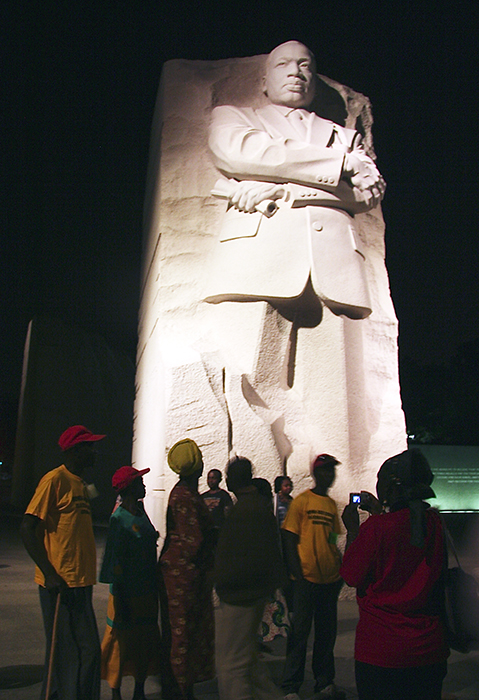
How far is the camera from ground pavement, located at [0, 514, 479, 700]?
3.01 metres

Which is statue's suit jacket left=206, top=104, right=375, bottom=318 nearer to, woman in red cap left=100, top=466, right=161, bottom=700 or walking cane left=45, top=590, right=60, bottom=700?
woman in red cap left=100, top=466, right=161, bottom=700

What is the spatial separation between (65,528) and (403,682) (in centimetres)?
140

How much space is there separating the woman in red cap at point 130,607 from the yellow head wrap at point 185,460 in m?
0.37

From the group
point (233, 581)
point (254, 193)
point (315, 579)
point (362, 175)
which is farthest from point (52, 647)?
point (362, 175)

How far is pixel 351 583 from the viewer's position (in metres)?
1.92

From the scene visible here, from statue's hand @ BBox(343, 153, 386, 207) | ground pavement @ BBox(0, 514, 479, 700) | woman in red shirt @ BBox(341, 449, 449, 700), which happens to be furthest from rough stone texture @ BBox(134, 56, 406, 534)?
woman in red shirt @ BBox(341, 449, 449, 700)

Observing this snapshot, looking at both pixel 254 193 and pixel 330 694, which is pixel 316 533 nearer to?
pixel 330 694

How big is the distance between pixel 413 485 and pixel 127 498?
154cm

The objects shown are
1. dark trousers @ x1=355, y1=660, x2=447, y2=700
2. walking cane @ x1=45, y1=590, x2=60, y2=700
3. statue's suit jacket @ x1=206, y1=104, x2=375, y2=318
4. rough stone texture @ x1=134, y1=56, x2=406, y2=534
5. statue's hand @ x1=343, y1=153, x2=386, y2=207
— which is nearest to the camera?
dark trousers @ x1=355, y1=660, x2=447, y2=700

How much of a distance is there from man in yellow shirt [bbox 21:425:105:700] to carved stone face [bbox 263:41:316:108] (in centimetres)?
390

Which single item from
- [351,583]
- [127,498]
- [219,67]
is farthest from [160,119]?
[351,583]

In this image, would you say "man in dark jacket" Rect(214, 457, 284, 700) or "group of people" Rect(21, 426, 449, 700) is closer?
"group of people" Rect(21, 426, 449, 700)

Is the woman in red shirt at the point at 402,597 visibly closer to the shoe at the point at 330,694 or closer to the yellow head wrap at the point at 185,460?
the yellow head wrap at the point at 185,460

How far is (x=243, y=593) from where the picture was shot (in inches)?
96.6
